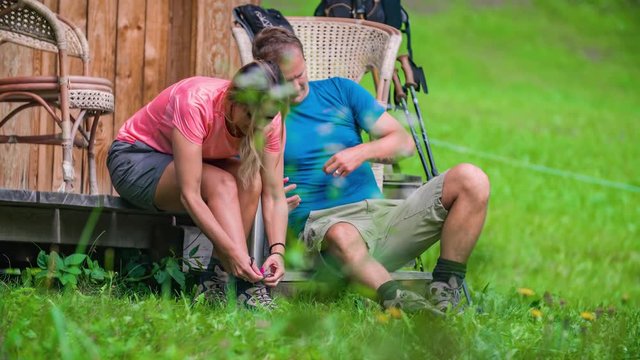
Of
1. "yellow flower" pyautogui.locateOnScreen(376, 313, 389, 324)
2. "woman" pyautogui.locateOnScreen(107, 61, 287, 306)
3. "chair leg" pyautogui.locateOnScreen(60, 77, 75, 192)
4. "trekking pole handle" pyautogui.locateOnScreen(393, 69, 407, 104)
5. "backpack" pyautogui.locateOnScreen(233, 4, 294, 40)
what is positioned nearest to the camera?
"yellow flower" pyautogui.locateOnScreen(376, 313, 389, 324)

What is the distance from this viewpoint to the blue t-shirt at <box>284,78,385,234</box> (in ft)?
13.6

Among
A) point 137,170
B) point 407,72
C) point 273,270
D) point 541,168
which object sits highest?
point 407,72

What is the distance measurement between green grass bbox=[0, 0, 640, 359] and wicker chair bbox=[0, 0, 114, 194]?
1.01m

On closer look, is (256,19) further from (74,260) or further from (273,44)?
(74,260)

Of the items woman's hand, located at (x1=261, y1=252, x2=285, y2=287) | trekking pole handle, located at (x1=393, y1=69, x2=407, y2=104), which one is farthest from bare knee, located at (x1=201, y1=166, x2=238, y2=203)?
trekking pole handle, located at (x1=393, y1=69, x2=407, y2=104)

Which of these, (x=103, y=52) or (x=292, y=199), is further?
(x=103, y=52)

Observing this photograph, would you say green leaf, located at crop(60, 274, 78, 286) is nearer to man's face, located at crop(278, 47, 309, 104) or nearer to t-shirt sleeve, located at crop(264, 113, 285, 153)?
t-shirt sleeve, located at crop(264, 113, 285, 153)

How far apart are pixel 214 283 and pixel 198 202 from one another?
32 centimetres

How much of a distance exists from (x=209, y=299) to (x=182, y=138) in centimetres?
53

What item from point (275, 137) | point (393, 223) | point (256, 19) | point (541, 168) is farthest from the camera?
point (541, 168)

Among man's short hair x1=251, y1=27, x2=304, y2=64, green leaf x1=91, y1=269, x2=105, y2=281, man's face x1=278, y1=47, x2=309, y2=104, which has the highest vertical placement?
man's short hair x1=251, y1=27, x2=304, y2=64

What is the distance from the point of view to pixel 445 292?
3.89 meters

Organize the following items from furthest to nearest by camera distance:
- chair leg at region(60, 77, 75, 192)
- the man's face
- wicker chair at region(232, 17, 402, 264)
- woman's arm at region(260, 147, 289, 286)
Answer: wicker chair at region(232, 17, 402, 264)
chair leg at region(60, 77, 75, 192)
the man's face
woman's arm at region(260, 147, 289, 286)

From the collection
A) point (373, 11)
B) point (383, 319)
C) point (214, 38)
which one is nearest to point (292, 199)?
point (383, 319)
